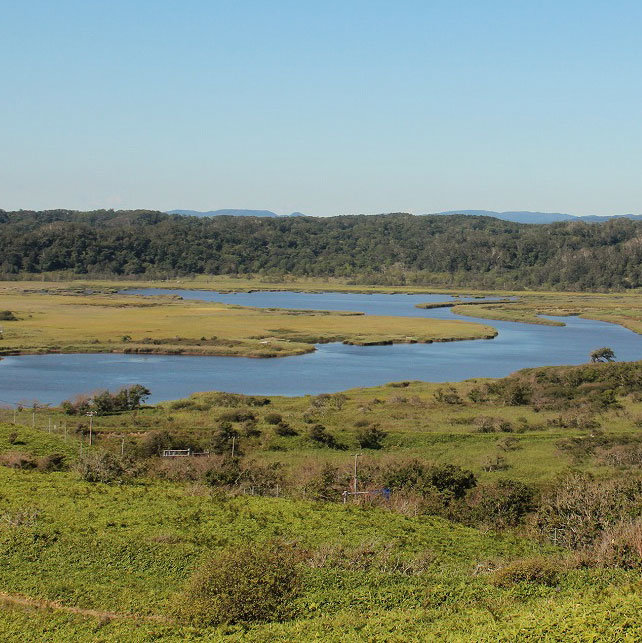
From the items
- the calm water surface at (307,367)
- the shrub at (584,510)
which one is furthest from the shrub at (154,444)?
the calm water surface at (307,367)

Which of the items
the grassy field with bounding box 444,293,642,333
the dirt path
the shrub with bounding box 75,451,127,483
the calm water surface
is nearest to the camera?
the dirt path

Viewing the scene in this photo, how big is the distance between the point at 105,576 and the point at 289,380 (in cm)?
4506

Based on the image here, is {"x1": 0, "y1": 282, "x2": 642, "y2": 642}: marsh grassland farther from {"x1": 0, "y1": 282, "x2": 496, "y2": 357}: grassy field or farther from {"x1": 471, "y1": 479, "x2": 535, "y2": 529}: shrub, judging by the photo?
{"x1": 0, "y1": 282, "x2": 496, "y2": 357}: grassy field

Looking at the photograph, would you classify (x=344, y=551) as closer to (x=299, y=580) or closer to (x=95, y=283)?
(x=299, y=580)

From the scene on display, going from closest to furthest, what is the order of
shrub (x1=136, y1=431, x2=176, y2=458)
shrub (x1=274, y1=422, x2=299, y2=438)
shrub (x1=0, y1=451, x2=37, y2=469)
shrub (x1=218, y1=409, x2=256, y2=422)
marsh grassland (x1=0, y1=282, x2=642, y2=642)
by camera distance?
marsh grassland (x1=0, y1=282, x2=642, y2=642) → shrub (x1=0, y1=451, x2=37, y2=469) → shrub (x1=136, y1=431, x2=176, y2=458) → shrub (x1=274, y1=422, x2=299, y2=438) → shrub (x1=218, y1=409, x2=256, y2=422)

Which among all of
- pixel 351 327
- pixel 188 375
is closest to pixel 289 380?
Result: pixel 188 375

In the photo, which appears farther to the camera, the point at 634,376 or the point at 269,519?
the point at 634,376

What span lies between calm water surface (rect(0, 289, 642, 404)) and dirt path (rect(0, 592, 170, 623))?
36.7m

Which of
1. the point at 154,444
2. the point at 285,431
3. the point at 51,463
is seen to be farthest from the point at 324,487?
the point at 285,431

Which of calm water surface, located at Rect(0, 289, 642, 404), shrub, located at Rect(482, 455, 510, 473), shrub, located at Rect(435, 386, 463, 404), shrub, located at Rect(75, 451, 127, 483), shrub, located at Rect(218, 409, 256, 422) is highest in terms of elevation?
shrub, located at Rect(75, 451, 127, 483)

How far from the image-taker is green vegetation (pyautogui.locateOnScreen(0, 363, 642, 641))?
14125 millimetres

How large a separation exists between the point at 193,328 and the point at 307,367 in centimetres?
2710

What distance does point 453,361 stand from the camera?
73.6m

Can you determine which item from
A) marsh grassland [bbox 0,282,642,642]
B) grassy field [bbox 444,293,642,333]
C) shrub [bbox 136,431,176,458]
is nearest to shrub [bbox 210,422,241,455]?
marsh grassland [bbox 0,282,642,642]
